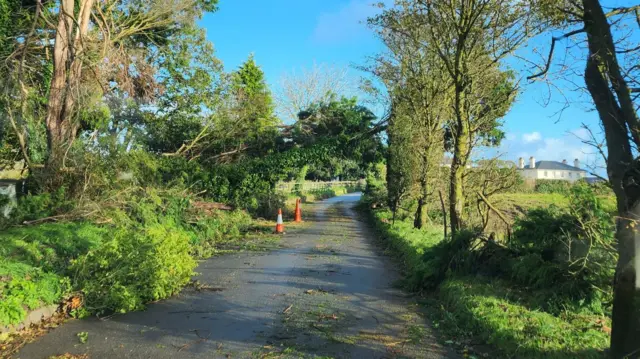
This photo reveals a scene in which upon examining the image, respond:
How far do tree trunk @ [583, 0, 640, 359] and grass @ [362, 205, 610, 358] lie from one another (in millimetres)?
612

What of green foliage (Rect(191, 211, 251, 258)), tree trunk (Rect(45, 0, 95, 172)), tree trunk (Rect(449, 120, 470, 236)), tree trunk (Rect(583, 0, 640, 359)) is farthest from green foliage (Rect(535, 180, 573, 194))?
tree trunk (Rect(45, 0, 95, 172))

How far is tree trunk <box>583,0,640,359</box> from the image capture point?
4027mm

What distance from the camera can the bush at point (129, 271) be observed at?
6.89 m

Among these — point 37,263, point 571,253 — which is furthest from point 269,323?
point 571,253

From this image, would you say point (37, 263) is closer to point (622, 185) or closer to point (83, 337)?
point (83, 337)

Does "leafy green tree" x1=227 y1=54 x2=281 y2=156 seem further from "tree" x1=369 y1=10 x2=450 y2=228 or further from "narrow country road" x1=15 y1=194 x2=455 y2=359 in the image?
"narrow country road" x1=15 y1=194 x2=455 y2=359

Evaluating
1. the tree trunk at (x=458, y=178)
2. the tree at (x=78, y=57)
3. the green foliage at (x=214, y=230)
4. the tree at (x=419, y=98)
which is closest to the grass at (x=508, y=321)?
the tree trunk at (x=458, y=178)

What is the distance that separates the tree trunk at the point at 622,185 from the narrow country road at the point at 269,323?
1.87 m

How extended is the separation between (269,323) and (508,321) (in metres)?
3.04

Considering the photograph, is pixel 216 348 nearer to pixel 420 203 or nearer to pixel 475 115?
pixel 475 115

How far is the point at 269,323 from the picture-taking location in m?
6.40

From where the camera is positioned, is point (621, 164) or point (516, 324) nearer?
point (621, 164)

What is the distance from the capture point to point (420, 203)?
17984 mm

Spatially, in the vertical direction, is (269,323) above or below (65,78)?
below
